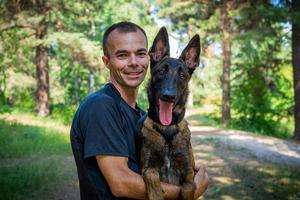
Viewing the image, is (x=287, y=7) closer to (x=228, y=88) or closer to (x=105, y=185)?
(x=228, y=88)

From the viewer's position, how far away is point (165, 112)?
11.0ft

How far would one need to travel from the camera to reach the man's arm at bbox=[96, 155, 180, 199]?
2887mm

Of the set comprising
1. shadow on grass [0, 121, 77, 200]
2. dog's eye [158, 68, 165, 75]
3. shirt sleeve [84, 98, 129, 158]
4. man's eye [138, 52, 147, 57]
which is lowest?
shadow on grass [0, 121, 77, 200]

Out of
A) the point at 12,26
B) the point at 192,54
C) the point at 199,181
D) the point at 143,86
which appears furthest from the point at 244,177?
the point at 12,26

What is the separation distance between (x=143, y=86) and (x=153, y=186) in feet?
37.8

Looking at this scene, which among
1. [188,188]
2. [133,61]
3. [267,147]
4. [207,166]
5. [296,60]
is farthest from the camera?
[296,60]

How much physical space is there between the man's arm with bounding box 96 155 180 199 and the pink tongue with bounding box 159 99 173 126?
51 centimetres

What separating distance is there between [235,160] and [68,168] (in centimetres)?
459

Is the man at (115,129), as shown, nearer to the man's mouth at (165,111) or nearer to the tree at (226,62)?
the man's mouth at (165,111)

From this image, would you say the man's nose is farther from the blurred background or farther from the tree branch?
the tree branch

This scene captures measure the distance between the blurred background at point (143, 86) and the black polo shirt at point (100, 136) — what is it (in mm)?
4822

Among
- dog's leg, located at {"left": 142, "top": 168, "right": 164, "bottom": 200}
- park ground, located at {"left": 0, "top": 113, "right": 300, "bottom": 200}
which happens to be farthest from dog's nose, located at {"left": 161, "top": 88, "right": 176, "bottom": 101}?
park ground, located at {"left": 0, "top": 113, "right": 300, "bottom": 200}

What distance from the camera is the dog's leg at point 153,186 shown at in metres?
3.04

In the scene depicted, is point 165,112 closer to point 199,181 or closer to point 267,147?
point 199,181
